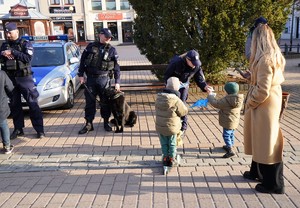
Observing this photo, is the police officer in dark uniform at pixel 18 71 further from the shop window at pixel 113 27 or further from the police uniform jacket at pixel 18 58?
the shop window at pixel 113 27

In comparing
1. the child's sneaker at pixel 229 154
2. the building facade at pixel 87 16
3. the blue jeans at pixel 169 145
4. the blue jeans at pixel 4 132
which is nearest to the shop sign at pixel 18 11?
the blue jeans at pixel 4 132

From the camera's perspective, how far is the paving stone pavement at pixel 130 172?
10.5ft

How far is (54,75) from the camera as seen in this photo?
6.68 m

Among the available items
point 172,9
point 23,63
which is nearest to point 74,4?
point 172,9

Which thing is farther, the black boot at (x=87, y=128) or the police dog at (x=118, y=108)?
the black boot at (x=87, y=128)

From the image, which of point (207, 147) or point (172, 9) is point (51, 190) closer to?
point (207, 147)

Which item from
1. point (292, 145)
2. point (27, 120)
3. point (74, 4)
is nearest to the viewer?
point (292, 145)

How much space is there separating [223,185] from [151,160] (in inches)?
45.1

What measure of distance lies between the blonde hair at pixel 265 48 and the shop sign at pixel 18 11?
17.8 m

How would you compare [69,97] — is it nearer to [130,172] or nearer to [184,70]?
[184,70]

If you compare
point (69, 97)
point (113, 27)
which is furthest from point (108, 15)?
point (69, 97)

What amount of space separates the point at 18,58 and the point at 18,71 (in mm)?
251

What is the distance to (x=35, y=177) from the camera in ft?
12.6

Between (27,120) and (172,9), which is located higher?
(172,9)
